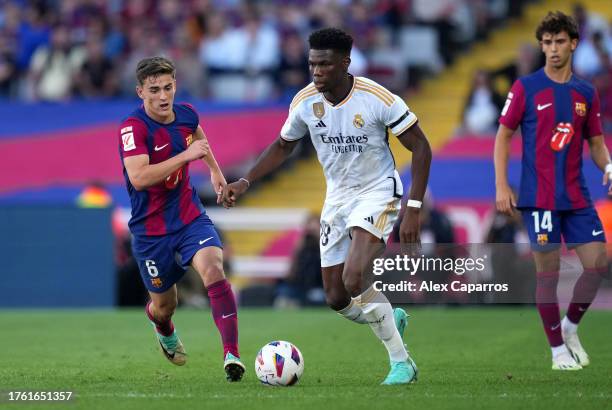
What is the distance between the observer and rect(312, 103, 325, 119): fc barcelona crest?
29.0ft

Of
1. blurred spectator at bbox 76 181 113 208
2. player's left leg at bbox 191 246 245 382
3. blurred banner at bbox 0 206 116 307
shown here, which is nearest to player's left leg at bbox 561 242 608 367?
player's left leg at bbox 191 246 245 382

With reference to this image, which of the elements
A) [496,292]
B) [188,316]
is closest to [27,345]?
[188,316]

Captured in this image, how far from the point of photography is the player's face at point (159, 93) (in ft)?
29.5

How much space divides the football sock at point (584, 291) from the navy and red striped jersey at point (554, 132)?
527 millimetres

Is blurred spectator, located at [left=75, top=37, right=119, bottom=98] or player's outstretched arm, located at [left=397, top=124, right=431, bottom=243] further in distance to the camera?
blurred spectator, located at [left=75, top=37, right=119, bottom=98]

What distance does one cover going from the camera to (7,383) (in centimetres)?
884

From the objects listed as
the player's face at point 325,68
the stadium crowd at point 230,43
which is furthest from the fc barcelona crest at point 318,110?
the stadium crowd at point 230,43

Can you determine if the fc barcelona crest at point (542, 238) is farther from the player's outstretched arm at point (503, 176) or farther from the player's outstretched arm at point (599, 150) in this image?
the player's outstretched arm at point (599, 150)

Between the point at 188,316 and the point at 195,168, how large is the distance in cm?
465

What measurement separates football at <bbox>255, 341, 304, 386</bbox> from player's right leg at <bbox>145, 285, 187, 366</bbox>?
3.68 feet

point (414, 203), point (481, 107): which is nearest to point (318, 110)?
point (414, 203)

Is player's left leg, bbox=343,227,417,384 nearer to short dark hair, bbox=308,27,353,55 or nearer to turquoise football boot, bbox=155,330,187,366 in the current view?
short dark hair, bbox=308,27,353,55

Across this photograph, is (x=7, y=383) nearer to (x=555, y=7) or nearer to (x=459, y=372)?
(x=459, y=372)

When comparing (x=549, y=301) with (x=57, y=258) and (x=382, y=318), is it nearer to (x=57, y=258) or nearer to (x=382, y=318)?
(x=382, y=318)
